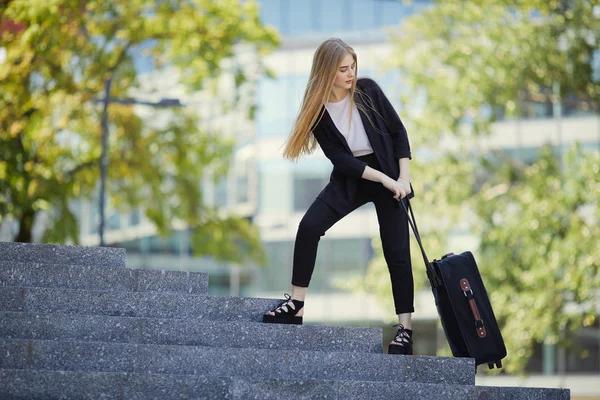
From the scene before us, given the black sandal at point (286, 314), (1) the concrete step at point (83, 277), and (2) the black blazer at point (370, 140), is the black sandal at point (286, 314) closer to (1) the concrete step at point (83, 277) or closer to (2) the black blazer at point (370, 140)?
(2) the black blazer at point (370, 140)

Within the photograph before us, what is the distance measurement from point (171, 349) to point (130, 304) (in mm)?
686

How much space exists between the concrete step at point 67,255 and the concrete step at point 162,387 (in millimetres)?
1773

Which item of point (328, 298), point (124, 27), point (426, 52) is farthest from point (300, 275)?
point (328, 298)

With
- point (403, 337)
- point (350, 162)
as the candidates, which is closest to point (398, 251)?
point (403, 337)

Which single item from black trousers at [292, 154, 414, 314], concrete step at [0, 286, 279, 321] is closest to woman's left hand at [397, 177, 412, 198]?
black trousers at [292, 154, 414, 314]

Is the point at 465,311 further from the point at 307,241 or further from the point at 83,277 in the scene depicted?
the point at 83,277

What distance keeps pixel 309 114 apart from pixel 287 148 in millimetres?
269

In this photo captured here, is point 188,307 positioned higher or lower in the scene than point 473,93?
lower

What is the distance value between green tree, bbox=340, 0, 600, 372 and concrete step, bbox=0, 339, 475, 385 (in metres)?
12.8

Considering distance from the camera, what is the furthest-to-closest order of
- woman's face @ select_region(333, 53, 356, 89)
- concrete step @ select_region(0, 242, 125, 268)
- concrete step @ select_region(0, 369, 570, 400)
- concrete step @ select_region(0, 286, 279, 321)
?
concrete step @ select_region(0, 242, 125, 268), woman's face @ select_region(333, 53, 356, 89), concrete step @ select_region(0, 286, 279, 321), concrete step @ select_region(0, 369, 570, 400)

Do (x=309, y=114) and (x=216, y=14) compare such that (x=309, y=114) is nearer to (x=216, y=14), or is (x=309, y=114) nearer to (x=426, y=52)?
(x=216, y=14)

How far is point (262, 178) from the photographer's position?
120ft

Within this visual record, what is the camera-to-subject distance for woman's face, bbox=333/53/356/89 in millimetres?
6324

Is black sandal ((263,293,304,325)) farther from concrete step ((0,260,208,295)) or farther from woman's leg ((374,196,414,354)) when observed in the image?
concrete step ((0,260,208,295))
